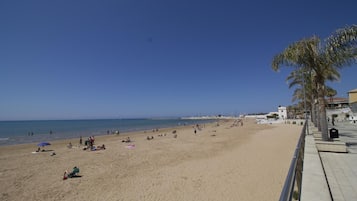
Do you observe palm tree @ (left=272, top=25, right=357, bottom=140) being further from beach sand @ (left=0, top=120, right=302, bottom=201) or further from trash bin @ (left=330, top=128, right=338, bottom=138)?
beach sand @ (left=0, top=120, right=302, bottom=201)

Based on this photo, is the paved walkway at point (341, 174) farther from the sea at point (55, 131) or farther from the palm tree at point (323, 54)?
the sea at point (55, 131)

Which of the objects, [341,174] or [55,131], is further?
[55,131]

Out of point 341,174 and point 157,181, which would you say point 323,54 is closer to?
point 341,174

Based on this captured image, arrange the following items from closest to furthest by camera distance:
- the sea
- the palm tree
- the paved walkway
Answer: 1. the paved walkway
2. the palm tree
3. the sea

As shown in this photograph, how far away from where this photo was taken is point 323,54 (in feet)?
28.3

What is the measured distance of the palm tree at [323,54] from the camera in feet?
25.1

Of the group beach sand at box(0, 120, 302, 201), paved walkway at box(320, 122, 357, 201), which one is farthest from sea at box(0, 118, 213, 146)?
paved walkway at box(320, 122, 357, 201)

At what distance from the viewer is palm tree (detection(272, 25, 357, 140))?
764 cm

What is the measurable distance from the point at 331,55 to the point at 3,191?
15.8m

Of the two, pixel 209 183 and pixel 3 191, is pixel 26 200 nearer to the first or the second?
pixel 3 191

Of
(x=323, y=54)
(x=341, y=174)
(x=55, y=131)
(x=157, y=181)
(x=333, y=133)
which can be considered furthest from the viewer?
(x=55, y=131)

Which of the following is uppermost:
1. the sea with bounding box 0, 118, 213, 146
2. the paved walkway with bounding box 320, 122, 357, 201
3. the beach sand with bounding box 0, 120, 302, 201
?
the paved walkway with bounding box 320, 122, 357, 201

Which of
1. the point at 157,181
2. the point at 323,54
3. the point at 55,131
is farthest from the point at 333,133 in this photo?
the point at 55,131

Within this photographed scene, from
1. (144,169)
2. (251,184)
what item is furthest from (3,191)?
(251,184)
